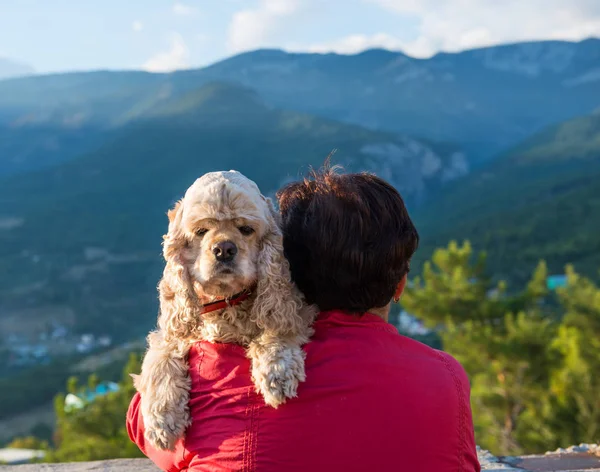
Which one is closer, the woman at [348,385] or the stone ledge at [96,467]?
the woman at [348,385]

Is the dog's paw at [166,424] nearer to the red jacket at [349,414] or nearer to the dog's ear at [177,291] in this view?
the red jacket at [349,414]

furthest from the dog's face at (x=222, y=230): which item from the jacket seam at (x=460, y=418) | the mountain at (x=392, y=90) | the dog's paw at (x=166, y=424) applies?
the mountain at (x=392, y=90)

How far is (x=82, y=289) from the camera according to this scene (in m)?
70.9

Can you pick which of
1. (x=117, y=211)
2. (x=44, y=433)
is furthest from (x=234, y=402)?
(x=117, y=211)

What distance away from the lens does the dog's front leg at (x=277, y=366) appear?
1.86 m

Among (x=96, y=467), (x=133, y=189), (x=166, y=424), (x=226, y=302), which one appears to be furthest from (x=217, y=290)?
(x=133, y=189)

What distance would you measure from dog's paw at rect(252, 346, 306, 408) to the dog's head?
0.15 metres

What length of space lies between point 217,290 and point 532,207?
68617mm

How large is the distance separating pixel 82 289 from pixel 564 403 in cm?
6620

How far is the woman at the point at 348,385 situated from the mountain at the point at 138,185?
62283 millimetres

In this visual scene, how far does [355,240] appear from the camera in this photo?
6.50 feet

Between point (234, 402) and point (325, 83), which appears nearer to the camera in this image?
point (234, 402)

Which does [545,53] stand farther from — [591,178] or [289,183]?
[289,183]

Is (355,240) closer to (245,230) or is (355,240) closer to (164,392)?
(245,230)
